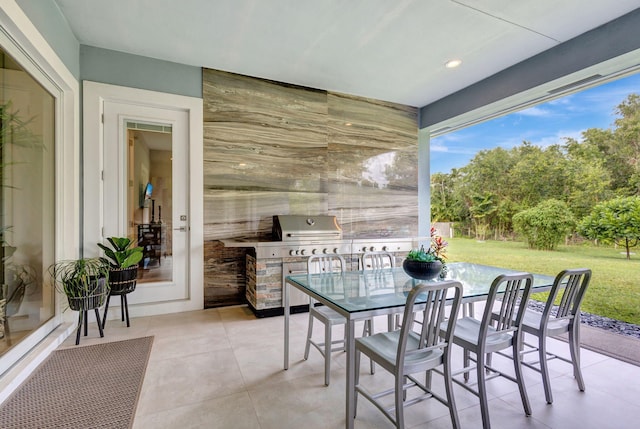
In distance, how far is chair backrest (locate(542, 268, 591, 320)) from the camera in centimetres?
179

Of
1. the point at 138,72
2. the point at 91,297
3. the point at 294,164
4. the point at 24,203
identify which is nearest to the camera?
the point at 24,203

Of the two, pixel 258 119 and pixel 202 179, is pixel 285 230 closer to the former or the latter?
pixel 202 179

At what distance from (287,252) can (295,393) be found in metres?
1.60

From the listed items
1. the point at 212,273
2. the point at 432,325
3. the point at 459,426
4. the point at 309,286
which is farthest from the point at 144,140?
the point at 459,426

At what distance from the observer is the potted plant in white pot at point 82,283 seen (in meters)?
2.51

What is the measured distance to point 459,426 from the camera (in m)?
1.55

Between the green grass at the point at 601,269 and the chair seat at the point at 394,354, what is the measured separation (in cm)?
262

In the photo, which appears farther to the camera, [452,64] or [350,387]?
[452,64]

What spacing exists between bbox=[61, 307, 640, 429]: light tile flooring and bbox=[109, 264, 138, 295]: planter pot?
1.33 feet

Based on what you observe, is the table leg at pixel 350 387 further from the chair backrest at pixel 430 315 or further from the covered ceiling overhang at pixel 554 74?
the covered ceiling overhang at pixel 554 74

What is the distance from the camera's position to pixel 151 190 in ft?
→ 11.1

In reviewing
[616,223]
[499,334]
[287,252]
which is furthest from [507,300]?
[616,223]

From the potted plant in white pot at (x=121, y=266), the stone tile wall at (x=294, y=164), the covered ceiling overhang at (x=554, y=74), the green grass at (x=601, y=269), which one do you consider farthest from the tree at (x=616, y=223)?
the potted plant in white pot at (x=121, y=266)

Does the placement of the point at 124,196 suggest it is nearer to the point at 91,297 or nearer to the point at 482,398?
the point at 91,297
